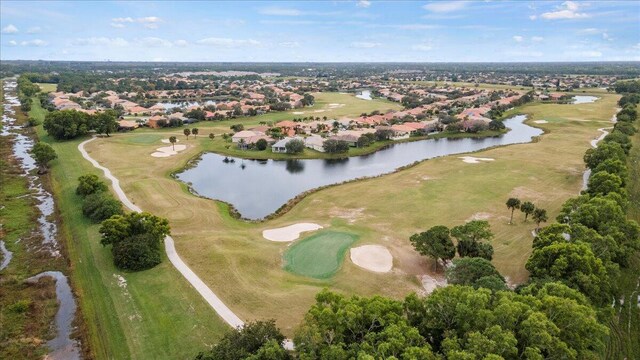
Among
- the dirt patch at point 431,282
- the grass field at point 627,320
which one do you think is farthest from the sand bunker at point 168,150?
the grass field at point 627,320

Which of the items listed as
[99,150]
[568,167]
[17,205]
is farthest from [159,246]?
[568,167]

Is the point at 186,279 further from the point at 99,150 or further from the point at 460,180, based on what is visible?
the point at 99,150

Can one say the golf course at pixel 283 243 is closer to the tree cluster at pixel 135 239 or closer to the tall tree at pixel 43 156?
the tree cluster at pixel 135 239

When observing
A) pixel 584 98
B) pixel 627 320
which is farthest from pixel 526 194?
pixel 584 98

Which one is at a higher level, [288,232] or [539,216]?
[539,216]

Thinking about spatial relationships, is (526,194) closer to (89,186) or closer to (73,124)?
(89,186)

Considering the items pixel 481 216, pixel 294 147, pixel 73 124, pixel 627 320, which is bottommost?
pixel 627 320

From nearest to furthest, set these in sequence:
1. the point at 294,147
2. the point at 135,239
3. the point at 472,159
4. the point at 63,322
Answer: the point at 63,322
the point at 135,239
the point at 472,159
the point at 294,147

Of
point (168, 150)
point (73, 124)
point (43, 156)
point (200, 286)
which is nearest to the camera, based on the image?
point (200, 286)
